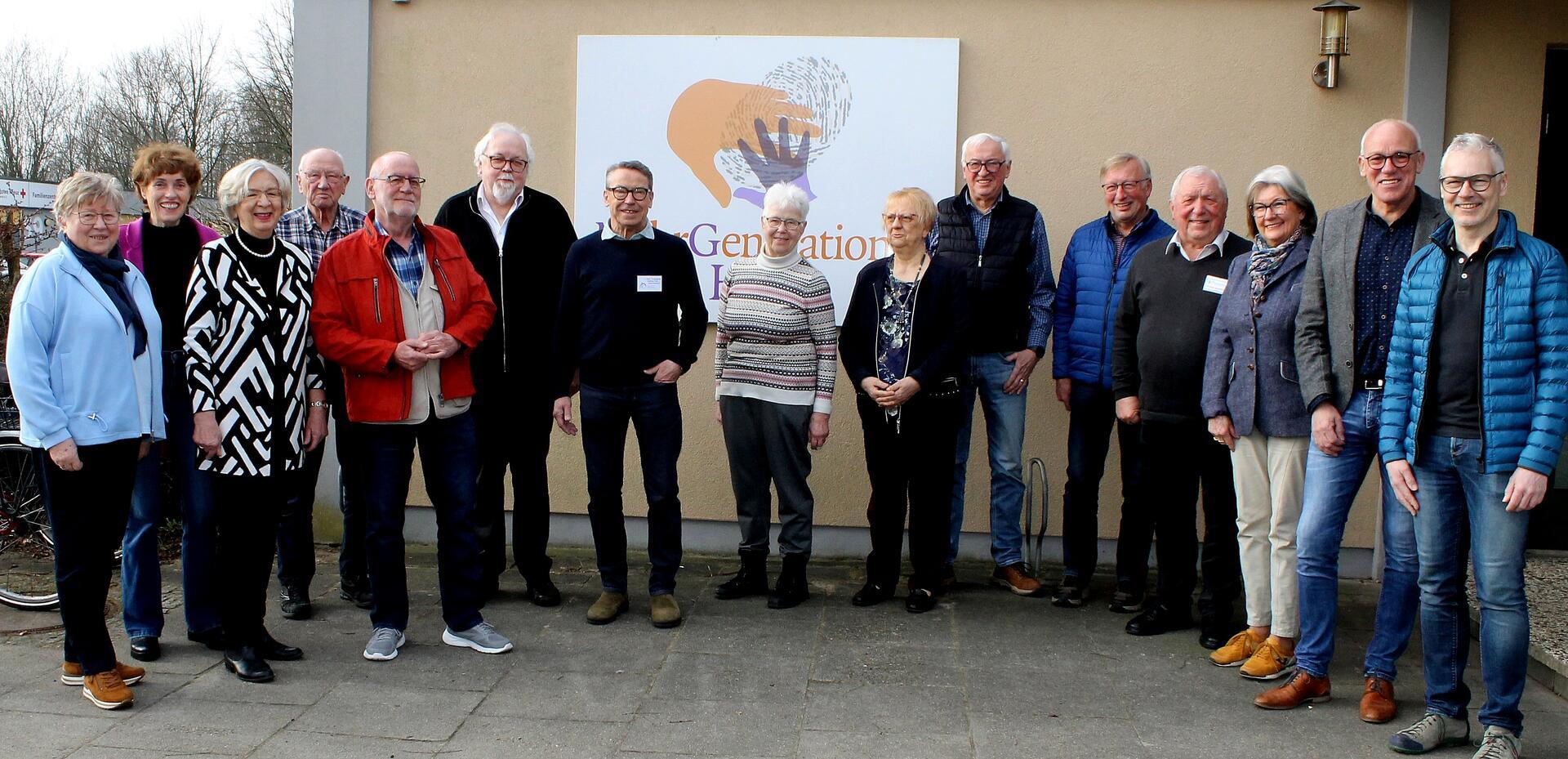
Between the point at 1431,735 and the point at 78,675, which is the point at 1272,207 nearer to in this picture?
the point at 1431,735

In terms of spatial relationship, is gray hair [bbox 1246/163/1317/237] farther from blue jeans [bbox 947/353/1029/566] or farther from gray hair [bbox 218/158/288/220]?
gray hair [bbox 218/158/288/220]

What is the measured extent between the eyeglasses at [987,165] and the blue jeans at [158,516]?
3198mm

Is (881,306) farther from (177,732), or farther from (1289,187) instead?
(177,732)

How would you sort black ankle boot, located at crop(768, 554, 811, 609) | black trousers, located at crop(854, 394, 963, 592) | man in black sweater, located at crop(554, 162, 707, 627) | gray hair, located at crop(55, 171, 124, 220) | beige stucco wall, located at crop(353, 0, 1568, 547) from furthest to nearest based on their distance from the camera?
beige stucco wall, located at crop(353, 0, 1568, 547) → black ankle boot, located at crop(768, 554, 811, 609) → black trousers, located at crop(854, 394, 963, 592) → man in black sweater, located at crop(554, 162, 707, 627) → gray hair, located at crop(55, 171, 124, 220)

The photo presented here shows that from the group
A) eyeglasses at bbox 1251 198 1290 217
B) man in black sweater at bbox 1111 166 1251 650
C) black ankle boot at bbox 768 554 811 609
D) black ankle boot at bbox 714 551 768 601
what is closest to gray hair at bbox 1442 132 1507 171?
eyeglasses at bbox 1251 198 1290 217

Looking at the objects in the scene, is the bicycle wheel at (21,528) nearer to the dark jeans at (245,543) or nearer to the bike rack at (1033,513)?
the dark jeans at (245,543)

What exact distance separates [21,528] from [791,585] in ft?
10.8

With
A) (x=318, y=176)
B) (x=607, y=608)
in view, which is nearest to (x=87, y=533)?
(x=318, y=176)

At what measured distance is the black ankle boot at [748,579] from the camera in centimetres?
509

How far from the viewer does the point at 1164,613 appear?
465cm

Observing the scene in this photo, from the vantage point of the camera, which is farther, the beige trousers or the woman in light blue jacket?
the beige trousers

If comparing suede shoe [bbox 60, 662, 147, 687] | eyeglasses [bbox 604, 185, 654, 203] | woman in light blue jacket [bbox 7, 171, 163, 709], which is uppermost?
eyeglasses [bbox 604, 185, 654, 203]

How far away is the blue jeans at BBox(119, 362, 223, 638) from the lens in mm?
4223

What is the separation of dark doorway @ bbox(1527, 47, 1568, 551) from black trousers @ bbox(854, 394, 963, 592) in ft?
9.92
